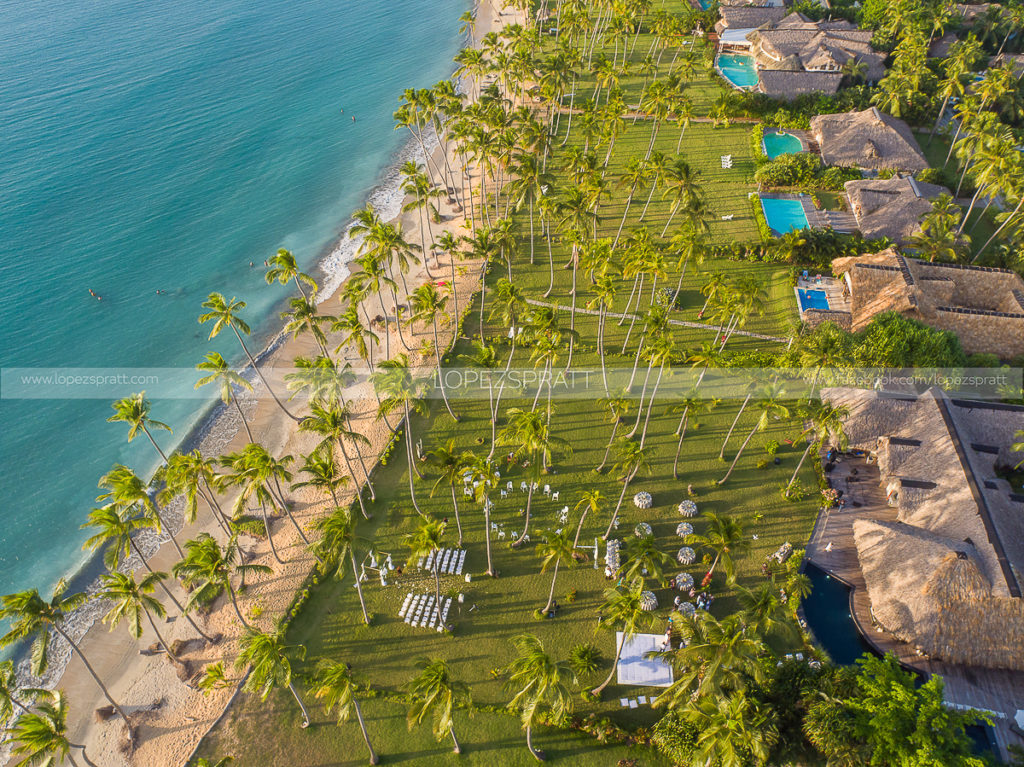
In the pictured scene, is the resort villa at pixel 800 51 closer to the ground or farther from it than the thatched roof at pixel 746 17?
closer to the ground

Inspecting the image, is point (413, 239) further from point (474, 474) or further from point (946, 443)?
point (946, 443)

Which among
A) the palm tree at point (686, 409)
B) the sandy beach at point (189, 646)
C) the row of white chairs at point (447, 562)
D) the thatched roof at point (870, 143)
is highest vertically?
the thatched roof at point (870, 143)

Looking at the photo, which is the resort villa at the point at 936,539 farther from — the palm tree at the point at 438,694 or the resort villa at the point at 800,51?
the resort villa at the point at 800,51

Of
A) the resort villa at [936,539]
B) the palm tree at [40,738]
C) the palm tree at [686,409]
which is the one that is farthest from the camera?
the palm tree at [686,409]

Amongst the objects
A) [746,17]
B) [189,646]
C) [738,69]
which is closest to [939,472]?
[189,646]

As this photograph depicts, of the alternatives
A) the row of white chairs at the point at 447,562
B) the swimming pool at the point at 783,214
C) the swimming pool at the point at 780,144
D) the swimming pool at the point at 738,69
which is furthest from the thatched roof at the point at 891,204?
the row of white chairs at the point at 447,562

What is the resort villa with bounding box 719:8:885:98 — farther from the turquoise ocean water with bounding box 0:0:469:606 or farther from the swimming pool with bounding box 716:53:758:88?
the turquoise ocean water with bounding box 0:0:469:606

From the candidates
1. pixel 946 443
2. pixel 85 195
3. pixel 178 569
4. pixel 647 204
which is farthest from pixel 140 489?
pixel 85 195
